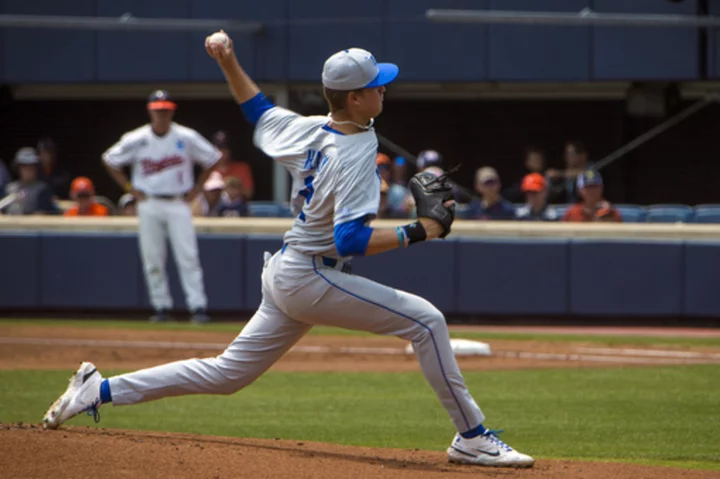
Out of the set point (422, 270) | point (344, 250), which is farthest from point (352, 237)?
point (422, 270)

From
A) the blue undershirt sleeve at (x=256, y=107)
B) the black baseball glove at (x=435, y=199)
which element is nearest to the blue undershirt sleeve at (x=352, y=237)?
the black baseball glove at (x=435, y=199)

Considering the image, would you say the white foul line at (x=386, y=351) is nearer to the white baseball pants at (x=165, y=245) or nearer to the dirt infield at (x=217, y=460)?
the white baseball pants at (x=165, y=245)

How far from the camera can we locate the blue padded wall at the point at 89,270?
14625 mm

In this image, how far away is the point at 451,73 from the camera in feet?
56.8

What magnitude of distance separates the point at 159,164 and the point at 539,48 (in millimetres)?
6062

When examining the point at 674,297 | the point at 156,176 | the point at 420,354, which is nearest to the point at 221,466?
the point at 420,354

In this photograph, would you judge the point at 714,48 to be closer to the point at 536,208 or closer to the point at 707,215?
the point at 707,215

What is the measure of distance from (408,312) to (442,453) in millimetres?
961

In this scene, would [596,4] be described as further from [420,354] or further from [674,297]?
[420,354]

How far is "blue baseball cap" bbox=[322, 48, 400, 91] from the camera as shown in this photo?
5559 mm

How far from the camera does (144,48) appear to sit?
18.2 metres

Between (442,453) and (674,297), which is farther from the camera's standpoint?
(674,297)

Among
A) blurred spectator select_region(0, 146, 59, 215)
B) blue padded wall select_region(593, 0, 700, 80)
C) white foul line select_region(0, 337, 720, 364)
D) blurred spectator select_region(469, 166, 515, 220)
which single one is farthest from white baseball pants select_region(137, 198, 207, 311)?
blue padded wall select_region(593, 0, 700, 80)

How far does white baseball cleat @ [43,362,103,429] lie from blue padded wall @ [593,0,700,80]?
11.9m
